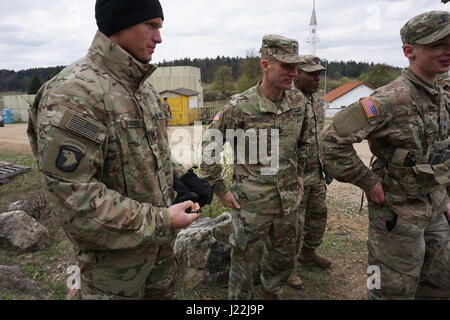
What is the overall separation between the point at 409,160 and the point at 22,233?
4.36 m

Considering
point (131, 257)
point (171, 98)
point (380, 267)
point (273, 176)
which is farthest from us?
point (171, 98)

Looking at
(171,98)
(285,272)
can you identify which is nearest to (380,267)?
(285,272)

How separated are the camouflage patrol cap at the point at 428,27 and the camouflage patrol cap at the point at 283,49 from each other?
0.82 metres

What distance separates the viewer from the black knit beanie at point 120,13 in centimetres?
158

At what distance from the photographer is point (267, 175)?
9.16 feet

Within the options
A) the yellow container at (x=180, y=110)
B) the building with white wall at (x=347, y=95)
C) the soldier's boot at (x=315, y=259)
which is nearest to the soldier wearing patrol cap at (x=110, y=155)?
the soldier's boot at (x=315, y=259)

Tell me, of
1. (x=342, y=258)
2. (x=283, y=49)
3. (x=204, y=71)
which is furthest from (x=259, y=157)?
(x=204, y=71)

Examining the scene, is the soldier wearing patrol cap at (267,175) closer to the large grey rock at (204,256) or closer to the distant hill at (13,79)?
the large grey rock at (204,256)

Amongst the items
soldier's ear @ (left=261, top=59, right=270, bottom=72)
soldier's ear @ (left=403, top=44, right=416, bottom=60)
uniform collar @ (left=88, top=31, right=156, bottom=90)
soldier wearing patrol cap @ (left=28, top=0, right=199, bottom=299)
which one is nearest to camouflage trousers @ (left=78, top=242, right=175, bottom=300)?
soldier wearing patrol cap @ (left=28, top=0, right=199, bottom=299)

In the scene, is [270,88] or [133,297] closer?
[133,297]

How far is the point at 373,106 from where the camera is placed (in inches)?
87.3

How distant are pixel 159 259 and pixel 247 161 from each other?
1230 mm

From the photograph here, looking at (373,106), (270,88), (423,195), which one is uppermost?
(270,88)

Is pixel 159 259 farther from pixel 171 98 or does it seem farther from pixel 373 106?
pixel 171 98
